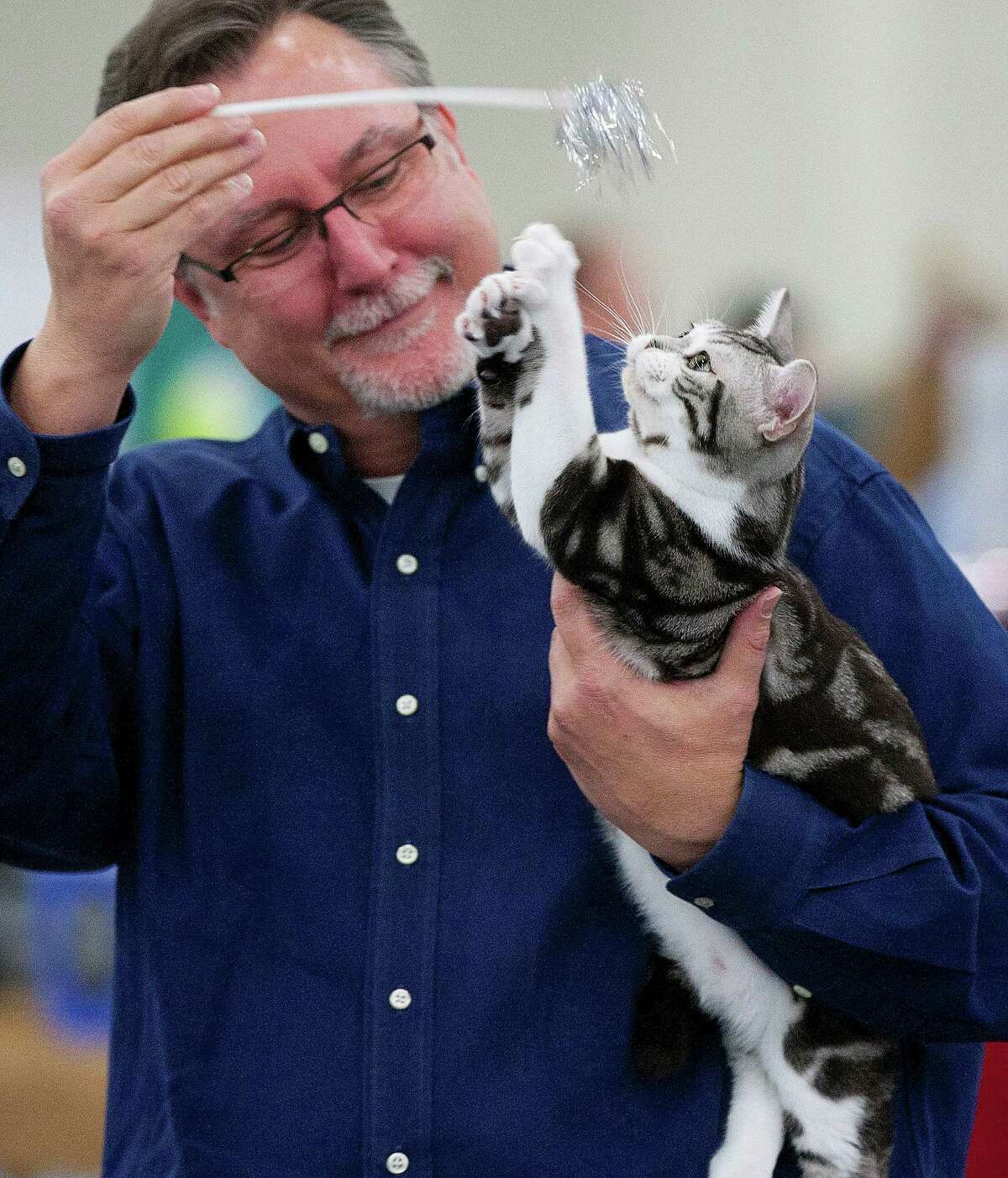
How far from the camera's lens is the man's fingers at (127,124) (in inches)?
41.3

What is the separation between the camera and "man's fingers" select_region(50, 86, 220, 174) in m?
1.05

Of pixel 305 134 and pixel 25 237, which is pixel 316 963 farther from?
pixel 25 237

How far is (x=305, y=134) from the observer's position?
1252 mm

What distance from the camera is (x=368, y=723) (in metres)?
1.24

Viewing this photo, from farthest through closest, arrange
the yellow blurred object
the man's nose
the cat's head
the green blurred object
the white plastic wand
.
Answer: the green blurred object → the yellow blurred object → the man's nose → the cat's head → the white plastic wand

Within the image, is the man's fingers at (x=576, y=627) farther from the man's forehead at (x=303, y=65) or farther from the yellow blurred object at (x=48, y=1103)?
the yellow blurred object at (x=48, y=1103)

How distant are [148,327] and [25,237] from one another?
2.61 meters

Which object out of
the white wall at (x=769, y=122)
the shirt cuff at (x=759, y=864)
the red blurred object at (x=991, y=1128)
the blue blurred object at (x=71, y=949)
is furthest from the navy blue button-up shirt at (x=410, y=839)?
the white wall at (x=769, y=122)

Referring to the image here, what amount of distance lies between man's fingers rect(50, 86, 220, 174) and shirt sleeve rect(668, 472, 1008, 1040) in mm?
729

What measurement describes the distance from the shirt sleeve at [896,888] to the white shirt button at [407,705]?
307 millimetres

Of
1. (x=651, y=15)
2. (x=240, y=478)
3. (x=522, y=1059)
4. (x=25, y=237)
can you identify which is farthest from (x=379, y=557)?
(x=651, y=15)

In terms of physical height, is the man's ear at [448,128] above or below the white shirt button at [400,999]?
above

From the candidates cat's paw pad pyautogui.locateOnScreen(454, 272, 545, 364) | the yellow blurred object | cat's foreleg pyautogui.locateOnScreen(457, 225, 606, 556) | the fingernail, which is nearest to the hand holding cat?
the fingernail

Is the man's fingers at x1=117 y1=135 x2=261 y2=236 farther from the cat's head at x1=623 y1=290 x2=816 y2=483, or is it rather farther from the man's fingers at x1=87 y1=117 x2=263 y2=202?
the cat's head at x1=623 y1=290 x2=816 y2=483
